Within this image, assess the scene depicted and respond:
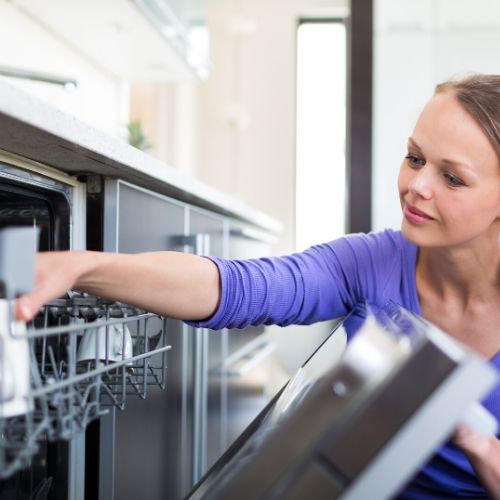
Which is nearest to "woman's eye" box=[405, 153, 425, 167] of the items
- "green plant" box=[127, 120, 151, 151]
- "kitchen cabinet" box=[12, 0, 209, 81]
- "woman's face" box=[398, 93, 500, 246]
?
"woman's face" box=[398, 93, 500, 246]

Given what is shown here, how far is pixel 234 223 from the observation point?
2225 mm

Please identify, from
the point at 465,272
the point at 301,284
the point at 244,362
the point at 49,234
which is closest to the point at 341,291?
the point at 301,284

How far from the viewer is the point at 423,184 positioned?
97cm

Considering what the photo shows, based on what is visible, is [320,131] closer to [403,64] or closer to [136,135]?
[403,64]

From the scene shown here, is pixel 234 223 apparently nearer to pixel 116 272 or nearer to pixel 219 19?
pixel 116 272

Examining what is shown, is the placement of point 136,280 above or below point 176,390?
above

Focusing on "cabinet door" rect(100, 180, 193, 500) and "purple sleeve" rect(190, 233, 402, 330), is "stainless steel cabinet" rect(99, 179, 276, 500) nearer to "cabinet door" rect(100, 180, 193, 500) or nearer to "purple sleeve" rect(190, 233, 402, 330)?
"cabinet door" rect(100, 180, 193, 500)

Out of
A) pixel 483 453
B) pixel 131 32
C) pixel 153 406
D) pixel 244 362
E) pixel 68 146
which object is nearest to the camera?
pixel 483 453

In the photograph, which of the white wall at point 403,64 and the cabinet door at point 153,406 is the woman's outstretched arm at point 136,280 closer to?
the cabinet door at point 153,406

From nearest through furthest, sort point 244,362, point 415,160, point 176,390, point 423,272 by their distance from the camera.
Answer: point 415,160 < point 423,272 < point 176,390 < point 244,362

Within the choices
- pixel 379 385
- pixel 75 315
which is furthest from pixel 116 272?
pixel 379 385

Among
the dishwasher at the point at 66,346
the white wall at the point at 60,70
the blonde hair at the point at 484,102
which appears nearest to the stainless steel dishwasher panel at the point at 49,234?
the dishwasher at the point at 66,346

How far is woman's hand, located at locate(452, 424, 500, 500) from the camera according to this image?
72cm

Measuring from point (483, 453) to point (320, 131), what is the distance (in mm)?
3813
